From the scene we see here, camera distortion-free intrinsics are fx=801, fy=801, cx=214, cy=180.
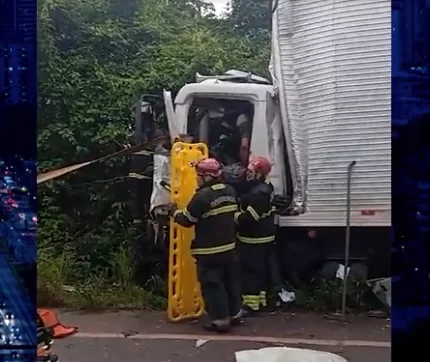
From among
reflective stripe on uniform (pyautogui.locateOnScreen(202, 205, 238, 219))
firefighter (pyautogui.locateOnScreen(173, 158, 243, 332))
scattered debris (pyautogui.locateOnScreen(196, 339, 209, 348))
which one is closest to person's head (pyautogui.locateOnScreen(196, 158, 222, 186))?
firefighter (pyautogui.locateOnScreen(173, 158, 243, 332))

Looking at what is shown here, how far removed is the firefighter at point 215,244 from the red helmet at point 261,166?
119 mm

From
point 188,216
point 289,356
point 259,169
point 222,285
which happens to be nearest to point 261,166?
point 259,169

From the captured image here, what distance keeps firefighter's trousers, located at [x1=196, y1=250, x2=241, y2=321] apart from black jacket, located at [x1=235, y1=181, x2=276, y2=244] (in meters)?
0.07

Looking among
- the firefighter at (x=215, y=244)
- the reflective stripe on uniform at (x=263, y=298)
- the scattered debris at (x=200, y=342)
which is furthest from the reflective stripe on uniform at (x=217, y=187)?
the scattered debris at (x=200, y=342)

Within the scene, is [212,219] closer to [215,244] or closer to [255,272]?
[215,244]

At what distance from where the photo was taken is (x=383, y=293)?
200 centimetres

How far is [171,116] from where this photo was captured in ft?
7.95

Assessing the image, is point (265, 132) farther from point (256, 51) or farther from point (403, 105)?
point (403, 105)

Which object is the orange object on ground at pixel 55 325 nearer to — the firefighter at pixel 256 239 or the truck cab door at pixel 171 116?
the firefighter at pixel 256 239

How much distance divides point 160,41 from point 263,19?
0.30 metres

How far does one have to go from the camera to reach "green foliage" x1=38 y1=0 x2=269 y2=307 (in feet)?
6.71

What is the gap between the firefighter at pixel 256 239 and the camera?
2186 mm

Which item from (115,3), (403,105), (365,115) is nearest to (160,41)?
(115,3)

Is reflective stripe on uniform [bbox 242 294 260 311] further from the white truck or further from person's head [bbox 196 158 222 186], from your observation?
person's head [bbox 196 158 222 186]
